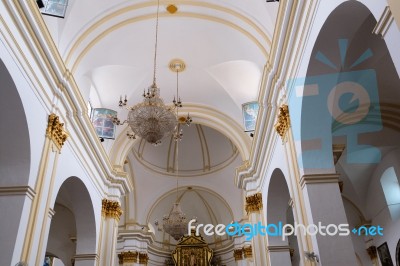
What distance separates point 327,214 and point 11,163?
202 inches

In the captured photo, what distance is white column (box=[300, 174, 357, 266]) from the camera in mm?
5414

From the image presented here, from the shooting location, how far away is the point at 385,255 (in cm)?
1148

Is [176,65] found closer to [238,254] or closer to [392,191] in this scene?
[392,191]

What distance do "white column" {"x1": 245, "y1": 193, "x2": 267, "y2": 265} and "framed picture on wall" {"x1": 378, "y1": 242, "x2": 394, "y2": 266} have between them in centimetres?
385

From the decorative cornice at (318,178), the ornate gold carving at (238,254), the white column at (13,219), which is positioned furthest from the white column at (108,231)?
the ornate gold carving at (238,254)

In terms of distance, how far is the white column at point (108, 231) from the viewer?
34.8 feet

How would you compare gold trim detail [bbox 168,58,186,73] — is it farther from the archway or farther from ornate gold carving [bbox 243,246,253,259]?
ornate gold carving [bbox 243,246,253,259]

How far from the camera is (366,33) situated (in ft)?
20.9

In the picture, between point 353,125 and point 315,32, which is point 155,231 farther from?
point 315,32

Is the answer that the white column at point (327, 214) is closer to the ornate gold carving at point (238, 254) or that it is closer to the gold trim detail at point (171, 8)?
the gold trim detail at point (171, 8)

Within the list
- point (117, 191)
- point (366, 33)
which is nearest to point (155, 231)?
point (117, 191)

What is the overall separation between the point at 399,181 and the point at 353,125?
3466 mm

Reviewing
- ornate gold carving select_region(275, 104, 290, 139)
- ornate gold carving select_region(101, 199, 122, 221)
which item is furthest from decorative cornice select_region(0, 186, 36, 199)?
ornate gold carving select_region(101, 199, 122, 221)

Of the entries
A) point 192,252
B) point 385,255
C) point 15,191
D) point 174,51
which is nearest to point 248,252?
point 192,252
